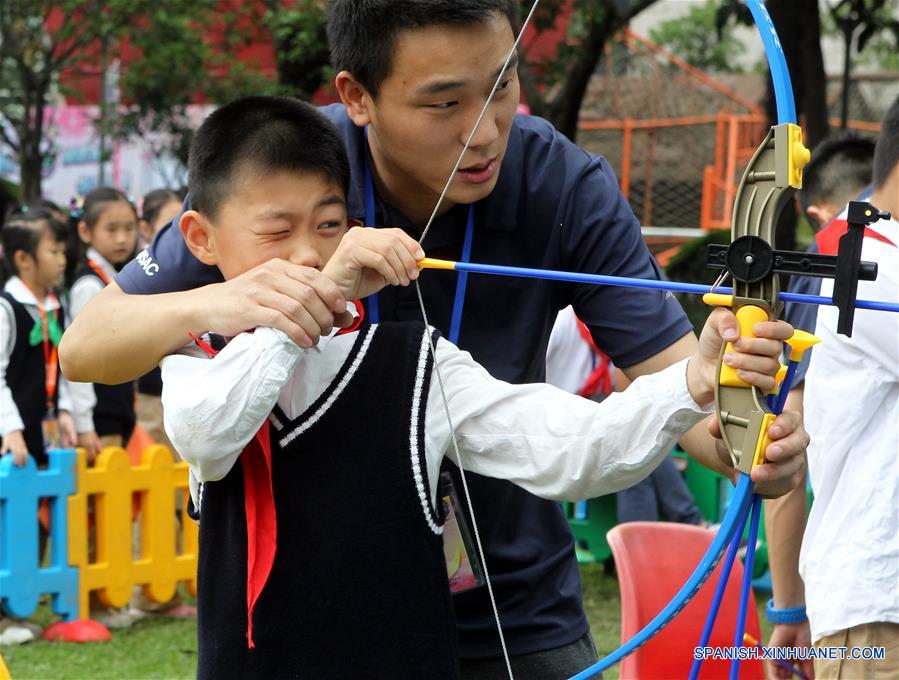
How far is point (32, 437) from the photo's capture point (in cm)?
528

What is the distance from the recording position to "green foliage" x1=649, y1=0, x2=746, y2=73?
1736cm

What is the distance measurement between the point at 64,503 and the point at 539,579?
3286mm

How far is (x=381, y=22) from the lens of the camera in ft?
6.72

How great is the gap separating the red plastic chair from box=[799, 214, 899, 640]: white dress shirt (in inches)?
17.5

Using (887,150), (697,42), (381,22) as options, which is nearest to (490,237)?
(381,22)

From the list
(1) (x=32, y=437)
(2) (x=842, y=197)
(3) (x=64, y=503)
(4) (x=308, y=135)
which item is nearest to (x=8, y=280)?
(1) (x=32, y=437)

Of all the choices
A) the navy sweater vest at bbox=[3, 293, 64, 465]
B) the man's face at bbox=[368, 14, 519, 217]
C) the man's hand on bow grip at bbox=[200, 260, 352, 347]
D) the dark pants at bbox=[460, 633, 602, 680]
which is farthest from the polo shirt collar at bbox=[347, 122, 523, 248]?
the navy sweater vest at bbox=[3, 293, 64, 465]

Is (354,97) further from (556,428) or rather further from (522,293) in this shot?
(556,428)

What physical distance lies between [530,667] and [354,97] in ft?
3.23

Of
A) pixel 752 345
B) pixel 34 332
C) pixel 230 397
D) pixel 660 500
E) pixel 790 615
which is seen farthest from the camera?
pixel 660 500

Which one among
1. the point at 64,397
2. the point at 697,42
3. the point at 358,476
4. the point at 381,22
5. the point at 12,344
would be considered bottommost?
the point at 64,397

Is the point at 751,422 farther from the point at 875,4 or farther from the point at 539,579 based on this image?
the point at 875,4

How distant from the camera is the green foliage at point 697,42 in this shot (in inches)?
683

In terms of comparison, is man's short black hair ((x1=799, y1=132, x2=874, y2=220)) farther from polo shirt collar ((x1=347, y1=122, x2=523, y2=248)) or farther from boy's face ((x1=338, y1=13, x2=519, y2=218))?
boy's face ((x1=338, y1=13, x2=519, y2=218))
